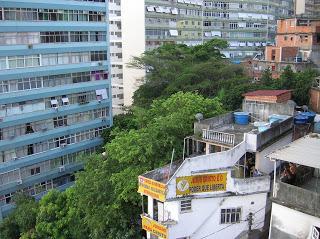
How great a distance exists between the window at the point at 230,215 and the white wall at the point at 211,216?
0.47ft

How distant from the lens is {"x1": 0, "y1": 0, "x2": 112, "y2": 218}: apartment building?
95.5 feet

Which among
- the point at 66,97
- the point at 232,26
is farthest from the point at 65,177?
the point at 232,26

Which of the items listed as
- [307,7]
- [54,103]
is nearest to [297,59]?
[54,103]

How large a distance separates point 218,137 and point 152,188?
13.8ft

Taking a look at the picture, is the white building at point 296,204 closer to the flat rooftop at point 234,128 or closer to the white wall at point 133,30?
the flat rooftop at point 234,128

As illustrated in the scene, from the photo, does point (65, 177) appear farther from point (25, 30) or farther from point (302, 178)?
point (302, 178)

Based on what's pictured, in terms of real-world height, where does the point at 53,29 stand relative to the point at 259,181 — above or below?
above

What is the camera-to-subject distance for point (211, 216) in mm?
16797

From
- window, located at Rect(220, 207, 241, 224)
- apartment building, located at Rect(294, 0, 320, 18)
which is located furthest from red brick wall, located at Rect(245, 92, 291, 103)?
apartment building, located at Rect(294, 0, 320, 18)

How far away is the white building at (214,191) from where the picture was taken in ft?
52.5

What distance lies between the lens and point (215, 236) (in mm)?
17156

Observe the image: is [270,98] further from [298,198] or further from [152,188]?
[298,198]

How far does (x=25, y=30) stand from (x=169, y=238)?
20.3 metres

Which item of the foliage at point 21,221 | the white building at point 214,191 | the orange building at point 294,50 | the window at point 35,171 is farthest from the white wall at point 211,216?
the orange building at point 294,50
